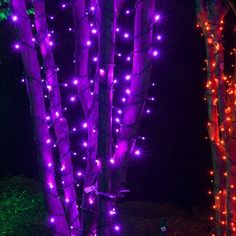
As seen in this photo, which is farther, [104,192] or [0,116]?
[0,116]

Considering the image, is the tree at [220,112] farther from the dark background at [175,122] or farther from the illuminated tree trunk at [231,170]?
the dark background at [175,122]

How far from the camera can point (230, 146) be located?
383 centimetres

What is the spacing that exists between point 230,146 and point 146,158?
443 cm

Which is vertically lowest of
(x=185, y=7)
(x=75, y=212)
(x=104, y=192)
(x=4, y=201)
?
(x=4, y=201)

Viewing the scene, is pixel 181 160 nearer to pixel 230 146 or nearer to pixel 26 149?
pixel 26 149

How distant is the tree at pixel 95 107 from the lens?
8.38ft

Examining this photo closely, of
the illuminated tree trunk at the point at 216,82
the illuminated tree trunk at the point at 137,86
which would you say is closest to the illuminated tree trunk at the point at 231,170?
the illuminated tree trunk at the point at 216,82

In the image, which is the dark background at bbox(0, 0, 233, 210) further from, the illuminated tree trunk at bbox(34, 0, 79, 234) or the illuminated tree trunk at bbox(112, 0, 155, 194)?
the illuminated tree trunk at bbox(112, 0, 155, 194)

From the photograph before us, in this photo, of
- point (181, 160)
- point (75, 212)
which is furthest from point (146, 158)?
point (75, 212)

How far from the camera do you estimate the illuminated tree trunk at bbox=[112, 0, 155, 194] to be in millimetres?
2557

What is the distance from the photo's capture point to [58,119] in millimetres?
3305

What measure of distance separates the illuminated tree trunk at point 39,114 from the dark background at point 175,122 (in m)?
4.81

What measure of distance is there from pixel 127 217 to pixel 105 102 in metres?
4.80

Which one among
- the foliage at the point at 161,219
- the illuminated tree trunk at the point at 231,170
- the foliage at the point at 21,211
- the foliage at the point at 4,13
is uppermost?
the foliage at the point at 4,13
